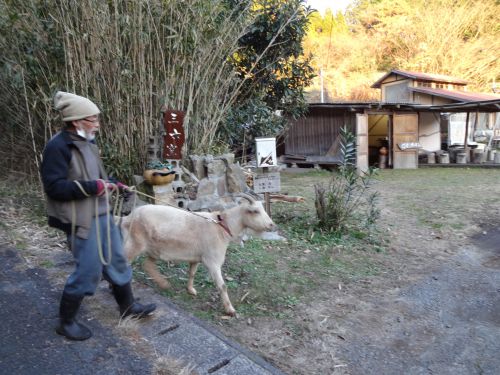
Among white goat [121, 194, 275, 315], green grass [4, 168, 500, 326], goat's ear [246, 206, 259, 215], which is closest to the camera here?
white goat [121, 194, 275, 315]

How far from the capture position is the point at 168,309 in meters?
3.19

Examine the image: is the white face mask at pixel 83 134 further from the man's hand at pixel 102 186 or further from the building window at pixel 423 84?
the building window at pixel 423 84

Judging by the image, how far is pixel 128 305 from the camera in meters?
2.86

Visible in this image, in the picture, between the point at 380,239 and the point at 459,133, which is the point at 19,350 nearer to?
the point at 380,239

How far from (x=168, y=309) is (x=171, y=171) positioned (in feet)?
8.26

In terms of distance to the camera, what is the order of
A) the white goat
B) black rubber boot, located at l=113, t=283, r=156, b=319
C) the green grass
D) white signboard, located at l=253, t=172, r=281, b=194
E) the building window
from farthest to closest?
the building window, white signboard, located at l=253, t=172, r=281, b=194, the green grass, the white goat, black rubber boot, located at l=113, t=283, r=156, b=319

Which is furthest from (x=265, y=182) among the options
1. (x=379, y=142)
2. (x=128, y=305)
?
(x=379, y=142)

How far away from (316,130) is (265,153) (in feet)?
32.0

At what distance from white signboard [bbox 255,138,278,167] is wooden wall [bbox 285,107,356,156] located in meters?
9.19

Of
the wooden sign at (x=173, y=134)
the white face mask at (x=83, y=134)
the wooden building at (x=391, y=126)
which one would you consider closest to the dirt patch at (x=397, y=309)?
the white face mask at (x=83, y=134)

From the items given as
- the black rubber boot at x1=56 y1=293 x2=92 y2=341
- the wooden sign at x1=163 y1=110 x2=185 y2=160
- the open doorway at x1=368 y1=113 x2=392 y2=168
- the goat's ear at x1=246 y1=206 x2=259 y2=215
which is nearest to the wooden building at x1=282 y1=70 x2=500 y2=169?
the open doorway at x1=368 y1=113 x2=392 y2=168

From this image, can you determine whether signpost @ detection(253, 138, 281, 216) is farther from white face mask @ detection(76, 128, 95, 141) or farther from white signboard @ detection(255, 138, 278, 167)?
white face mask @ detection(76, 128, 95, 141)

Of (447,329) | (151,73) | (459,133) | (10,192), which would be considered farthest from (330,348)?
(459,133)

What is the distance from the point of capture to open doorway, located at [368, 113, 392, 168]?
15.3 m
